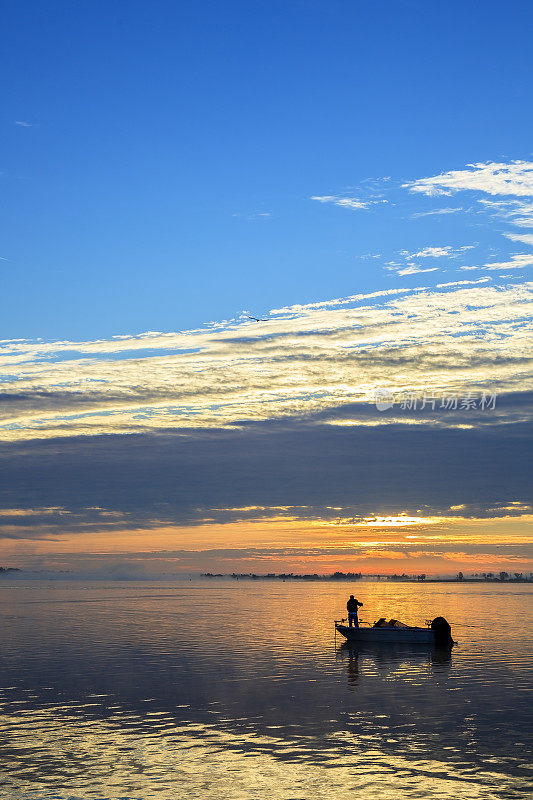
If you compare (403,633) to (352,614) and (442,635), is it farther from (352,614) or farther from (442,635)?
(352,614)

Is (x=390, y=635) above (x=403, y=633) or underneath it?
underneath

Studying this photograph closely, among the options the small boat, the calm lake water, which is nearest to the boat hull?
the small boat

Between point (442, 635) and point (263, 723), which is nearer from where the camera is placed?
point (263, 723)

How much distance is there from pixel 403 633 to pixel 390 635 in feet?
4.69

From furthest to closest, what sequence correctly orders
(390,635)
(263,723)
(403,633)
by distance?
1. (390,635)
2. (403,633)
3. (263,723)

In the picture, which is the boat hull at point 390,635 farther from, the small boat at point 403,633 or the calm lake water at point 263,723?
the calm lake water at point 263,723

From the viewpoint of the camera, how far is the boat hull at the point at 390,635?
235 feet

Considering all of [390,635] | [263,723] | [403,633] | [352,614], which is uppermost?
[263,723]

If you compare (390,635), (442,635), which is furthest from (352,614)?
(442,635)

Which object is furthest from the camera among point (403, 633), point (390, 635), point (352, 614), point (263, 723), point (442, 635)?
point (352, 614)

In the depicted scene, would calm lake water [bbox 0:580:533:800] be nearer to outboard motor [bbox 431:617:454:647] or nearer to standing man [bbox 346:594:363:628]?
outboard motor [bbox 431:617:454:647]

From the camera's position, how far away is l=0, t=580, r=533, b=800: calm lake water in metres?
25.5

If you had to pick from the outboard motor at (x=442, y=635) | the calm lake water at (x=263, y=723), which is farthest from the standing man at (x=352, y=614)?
the outboard motor at (x=442, y=635)

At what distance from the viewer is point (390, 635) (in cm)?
7412
